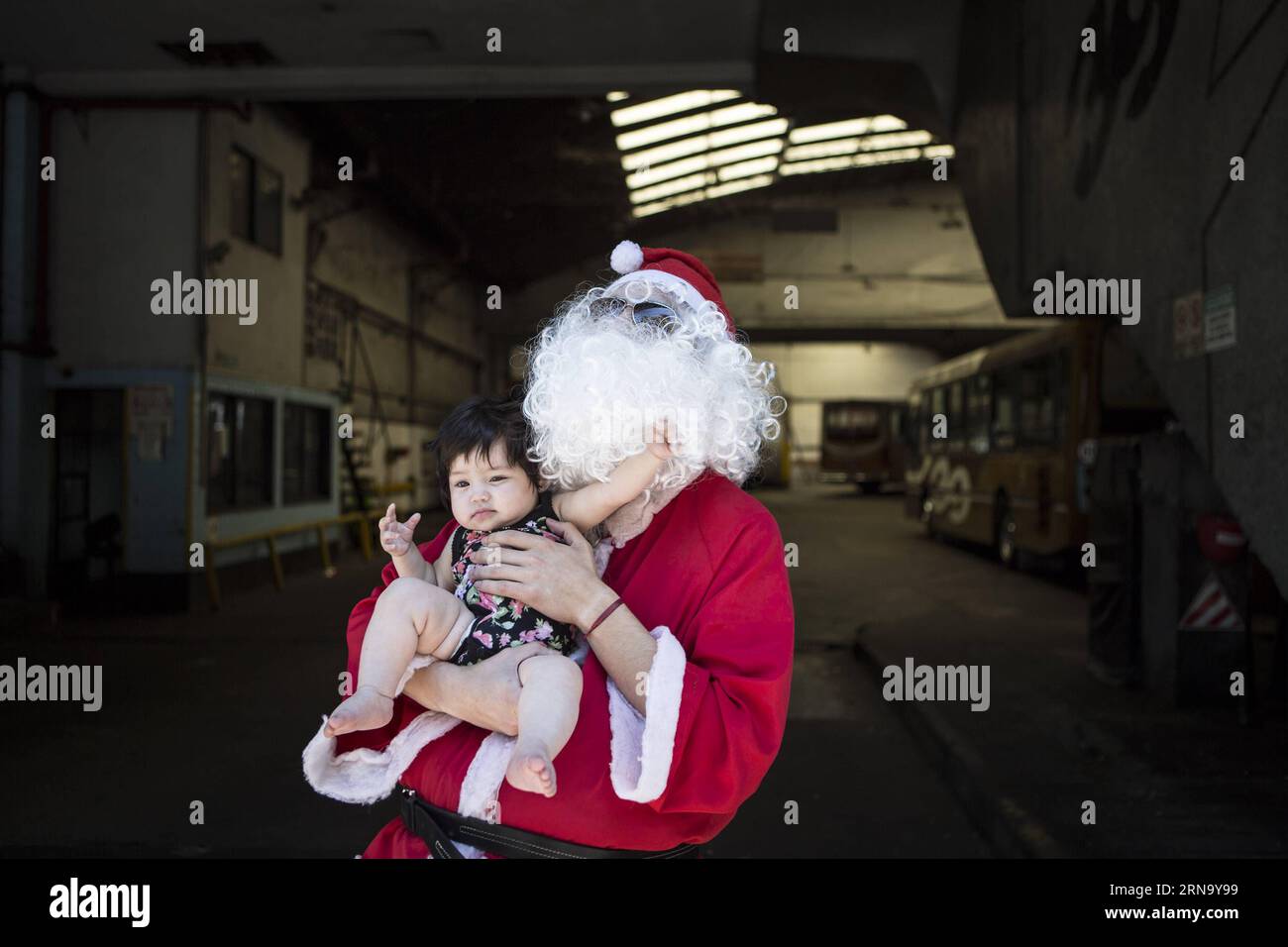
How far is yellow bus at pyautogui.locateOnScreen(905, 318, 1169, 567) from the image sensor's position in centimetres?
1062

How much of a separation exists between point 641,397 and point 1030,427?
1170 centimetres

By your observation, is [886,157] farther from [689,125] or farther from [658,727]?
[658,727]

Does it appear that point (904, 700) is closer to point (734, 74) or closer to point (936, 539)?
point (734, 74)

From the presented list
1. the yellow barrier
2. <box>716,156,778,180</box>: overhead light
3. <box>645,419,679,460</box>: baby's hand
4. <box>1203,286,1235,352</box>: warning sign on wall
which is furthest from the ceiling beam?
<box>716,156,778,180</box>: overhead light

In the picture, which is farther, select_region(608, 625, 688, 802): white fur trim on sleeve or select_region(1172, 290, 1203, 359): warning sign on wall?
select_region(1172, 290, 1203, 359): warning sign on wall

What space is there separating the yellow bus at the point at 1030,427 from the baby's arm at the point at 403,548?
7.28 metres

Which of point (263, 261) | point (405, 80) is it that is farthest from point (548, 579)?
point (263, 261)

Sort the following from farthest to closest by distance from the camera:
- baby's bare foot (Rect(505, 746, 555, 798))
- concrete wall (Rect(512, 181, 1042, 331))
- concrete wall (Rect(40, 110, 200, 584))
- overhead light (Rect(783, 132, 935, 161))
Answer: concrete wall (Rect(512, 181, 1042, 331)) < overhead light (Rect(783, 132, 935, 161)) < concrete wall (Rect(40, 110, 200, 584)) < baby's bare foot (Rect(505, 746, 555, 798))

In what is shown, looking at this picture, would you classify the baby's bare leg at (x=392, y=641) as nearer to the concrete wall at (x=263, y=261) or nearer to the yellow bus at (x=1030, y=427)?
the yellow bus at (x=1030, y=427)

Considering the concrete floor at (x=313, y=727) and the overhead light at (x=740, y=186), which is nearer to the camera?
the concrete floor at (x=313, y=727)

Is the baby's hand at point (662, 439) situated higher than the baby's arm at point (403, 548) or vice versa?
the baby's hand at point (662, 439)

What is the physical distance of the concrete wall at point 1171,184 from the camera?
3.94 metres

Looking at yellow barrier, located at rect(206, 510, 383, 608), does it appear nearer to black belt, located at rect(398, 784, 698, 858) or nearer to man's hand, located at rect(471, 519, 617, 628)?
black belt, located at rect(398, 784, 698, 858)

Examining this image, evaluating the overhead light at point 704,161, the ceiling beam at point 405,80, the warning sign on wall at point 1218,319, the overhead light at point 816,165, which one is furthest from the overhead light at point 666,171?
the warning sign on wall at point 1218,319
